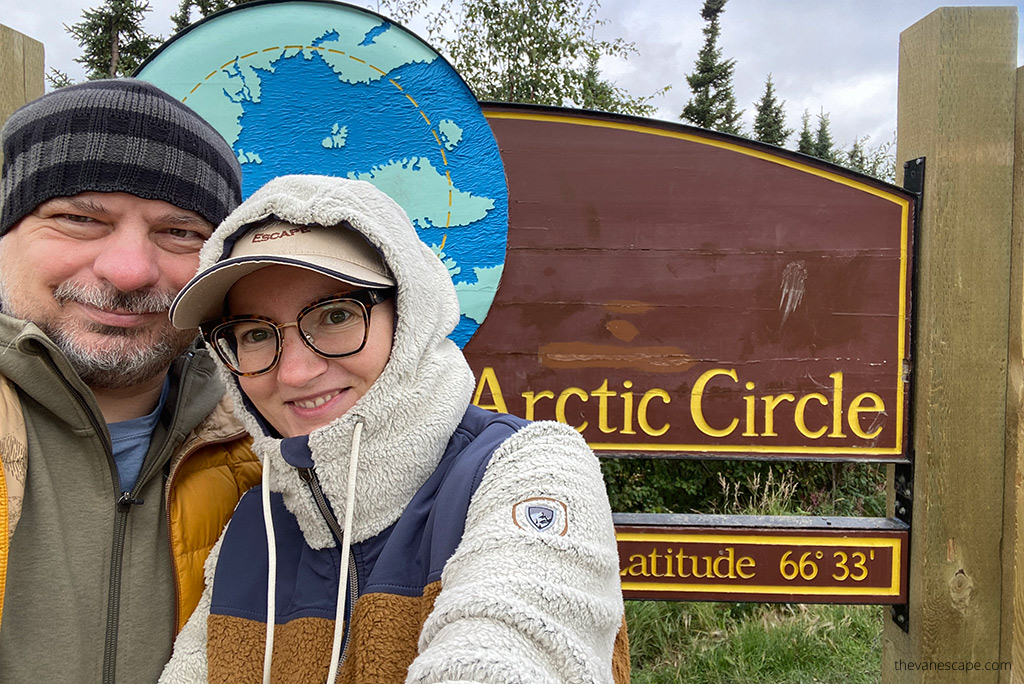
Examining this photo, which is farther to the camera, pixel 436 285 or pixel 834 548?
pixel 834 548

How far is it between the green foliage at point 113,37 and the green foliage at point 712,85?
1417 cm

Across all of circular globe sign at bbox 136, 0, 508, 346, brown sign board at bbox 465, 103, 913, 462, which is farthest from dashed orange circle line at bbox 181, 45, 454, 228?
brown sign board at bbox 465, 103, 913, 462

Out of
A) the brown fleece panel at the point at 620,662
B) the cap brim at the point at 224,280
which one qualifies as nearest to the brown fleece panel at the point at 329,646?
the brown fleece panel at the point at 620,662

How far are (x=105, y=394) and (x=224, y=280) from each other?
513 mm

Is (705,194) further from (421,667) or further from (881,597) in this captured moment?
(421,667)

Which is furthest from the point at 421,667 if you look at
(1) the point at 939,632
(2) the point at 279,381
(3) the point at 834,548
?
(1) the point at 939,632

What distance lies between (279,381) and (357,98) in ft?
4.43

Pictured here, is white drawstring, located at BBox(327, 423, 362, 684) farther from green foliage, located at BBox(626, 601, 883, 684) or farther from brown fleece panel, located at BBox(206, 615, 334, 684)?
green foliage, located at BBox(626, 601, 883, 684)

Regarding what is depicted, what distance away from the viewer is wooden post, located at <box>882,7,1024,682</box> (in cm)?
208

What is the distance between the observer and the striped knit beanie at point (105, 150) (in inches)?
52.1

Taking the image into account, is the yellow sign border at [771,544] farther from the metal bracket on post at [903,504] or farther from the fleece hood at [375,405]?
the fleece hood at [375,405]

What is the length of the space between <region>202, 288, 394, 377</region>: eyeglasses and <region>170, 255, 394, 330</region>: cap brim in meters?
0.03

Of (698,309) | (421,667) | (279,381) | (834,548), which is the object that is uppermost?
(698,309)

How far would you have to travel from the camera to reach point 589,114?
2.27 meters
